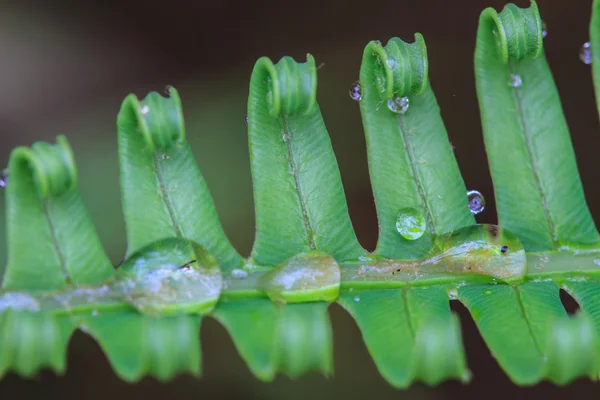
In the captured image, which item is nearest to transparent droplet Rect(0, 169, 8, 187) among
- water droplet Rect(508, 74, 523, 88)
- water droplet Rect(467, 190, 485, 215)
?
water droplet Rect(467, 190, 485, 215)

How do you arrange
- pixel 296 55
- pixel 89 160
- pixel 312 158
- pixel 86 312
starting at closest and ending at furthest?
pixel 86 312, pixel 312 158, pixel 89 160, pixel 296 55

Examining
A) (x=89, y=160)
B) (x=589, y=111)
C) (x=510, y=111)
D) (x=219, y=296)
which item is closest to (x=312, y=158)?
(x=219, y=296)

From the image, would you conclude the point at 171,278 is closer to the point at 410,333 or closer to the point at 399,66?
the point at 410,333

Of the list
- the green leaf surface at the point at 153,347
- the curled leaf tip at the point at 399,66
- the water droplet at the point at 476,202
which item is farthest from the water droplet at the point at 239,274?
the water droplet at the point at 476,202

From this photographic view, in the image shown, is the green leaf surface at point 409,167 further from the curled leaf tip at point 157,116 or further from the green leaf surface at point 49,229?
the green leaf surface at point 49,229

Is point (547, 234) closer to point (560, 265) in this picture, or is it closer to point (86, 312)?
point (560, 265)
